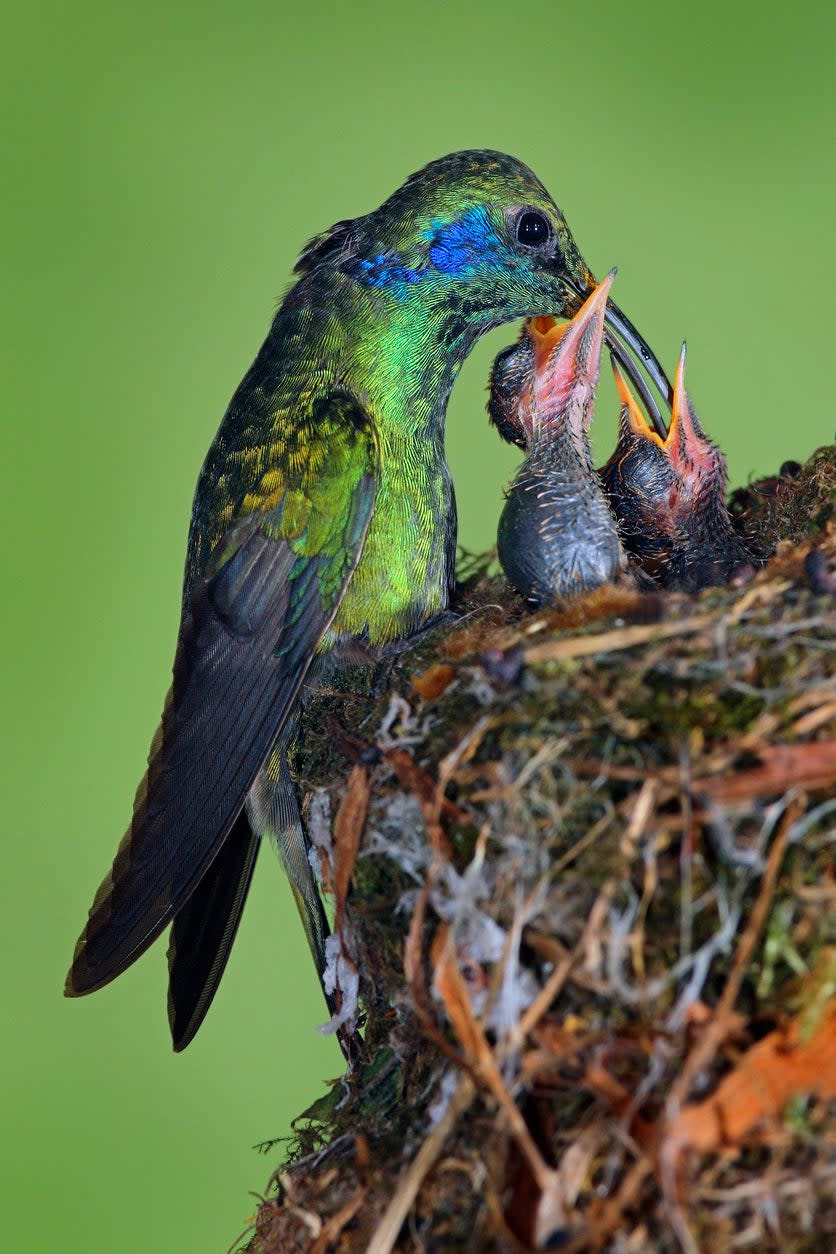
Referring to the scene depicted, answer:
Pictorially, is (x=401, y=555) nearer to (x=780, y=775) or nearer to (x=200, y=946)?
(x=200, y=946)

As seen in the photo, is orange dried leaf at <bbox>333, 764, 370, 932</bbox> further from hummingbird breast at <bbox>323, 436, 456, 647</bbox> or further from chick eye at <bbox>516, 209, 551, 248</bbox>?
chick eye at <bbox>516, 209, 551, 248</bbox>

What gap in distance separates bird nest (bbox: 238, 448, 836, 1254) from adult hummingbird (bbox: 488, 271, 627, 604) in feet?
0.98

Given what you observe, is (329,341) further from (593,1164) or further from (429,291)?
(593,1164)

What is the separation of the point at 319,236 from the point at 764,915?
4.13 ft

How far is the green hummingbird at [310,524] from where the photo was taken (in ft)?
4.98

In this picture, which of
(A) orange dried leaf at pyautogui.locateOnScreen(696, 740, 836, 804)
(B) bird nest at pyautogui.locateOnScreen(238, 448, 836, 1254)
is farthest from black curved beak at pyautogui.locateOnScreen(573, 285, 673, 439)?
(A) orange dried leaf at pyautogui.locateOnScreen(696, 740, 836, 804)

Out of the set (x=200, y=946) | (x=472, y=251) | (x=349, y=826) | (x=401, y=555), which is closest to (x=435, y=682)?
(x=349, y=826)

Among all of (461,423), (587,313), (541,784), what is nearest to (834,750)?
(541,784)

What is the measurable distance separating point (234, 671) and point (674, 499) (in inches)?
24.3

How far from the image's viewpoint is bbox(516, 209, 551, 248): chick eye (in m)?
1.70

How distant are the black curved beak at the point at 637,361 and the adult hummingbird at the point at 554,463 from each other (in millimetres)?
65

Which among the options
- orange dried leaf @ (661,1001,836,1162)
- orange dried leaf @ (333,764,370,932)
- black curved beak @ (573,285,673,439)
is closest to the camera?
orange dried leaf @ (661,1001,836,1162)

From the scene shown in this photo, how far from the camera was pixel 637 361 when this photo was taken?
72.5 inches

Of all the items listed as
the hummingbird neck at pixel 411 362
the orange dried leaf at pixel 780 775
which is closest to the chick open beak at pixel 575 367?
the hummingbird neck at pixel 411 362
